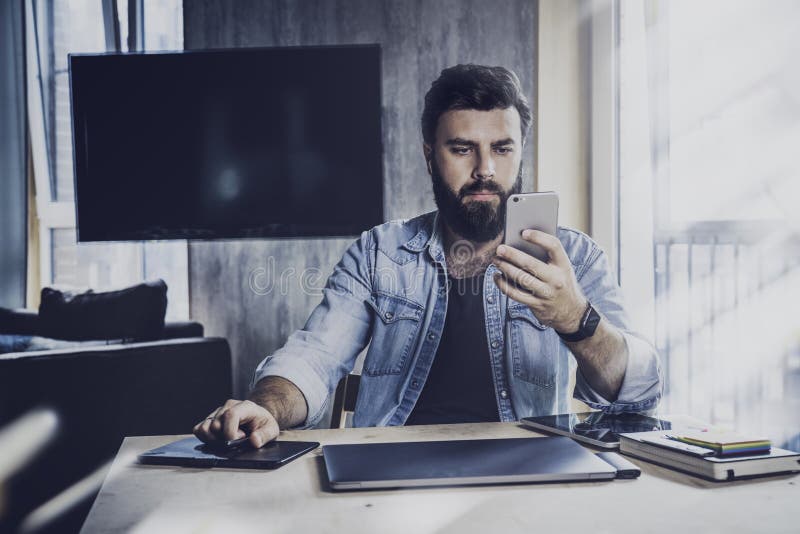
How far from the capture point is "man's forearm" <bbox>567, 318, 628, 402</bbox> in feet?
4.00

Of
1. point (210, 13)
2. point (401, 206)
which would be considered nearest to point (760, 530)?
point (401, 206)

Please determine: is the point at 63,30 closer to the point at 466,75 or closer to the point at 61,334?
the point at 61,334

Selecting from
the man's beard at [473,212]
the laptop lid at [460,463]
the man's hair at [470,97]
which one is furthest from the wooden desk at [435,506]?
the man's hair at [470,97]

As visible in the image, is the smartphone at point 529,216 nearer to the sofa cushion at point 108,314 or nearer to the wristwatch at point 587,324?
the wristwatch at point 587,324

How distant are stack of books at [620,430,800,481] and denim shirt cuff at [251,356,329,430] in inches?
24.6

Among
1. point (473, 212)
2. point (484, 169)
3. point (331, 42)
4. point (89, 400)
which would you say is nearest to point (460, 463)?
point (473, 212)

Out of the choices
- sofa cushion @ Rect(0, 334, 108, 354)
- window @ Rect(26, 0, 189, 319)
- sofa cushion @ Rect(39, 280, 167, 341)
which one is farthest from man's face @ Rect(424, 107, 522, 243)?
window @ Rect(26, 0, 189, 319)

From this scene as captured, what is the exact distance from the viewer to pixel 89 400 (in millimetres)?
2172

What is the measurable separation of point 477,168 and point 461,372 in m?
0.60

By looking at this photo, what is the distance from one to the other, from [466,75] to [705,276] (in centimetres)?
120

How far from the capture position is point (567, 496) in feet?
2.55

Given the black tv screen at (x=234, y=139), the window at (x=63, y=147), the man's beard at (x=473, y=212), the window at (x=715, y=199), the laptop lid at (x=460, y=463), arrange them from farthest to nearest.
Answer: the window at (x=63, y=147) → the black tv screen at (x=234, y=139) → the window at (x=715, y=199) → the man's beard at (x=473, y=212) → the laptop lid at (x=460, y=463)

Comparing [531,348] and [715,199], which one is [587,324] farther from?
[715,199]

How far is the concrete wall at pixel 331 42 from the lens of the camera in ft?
9.60
